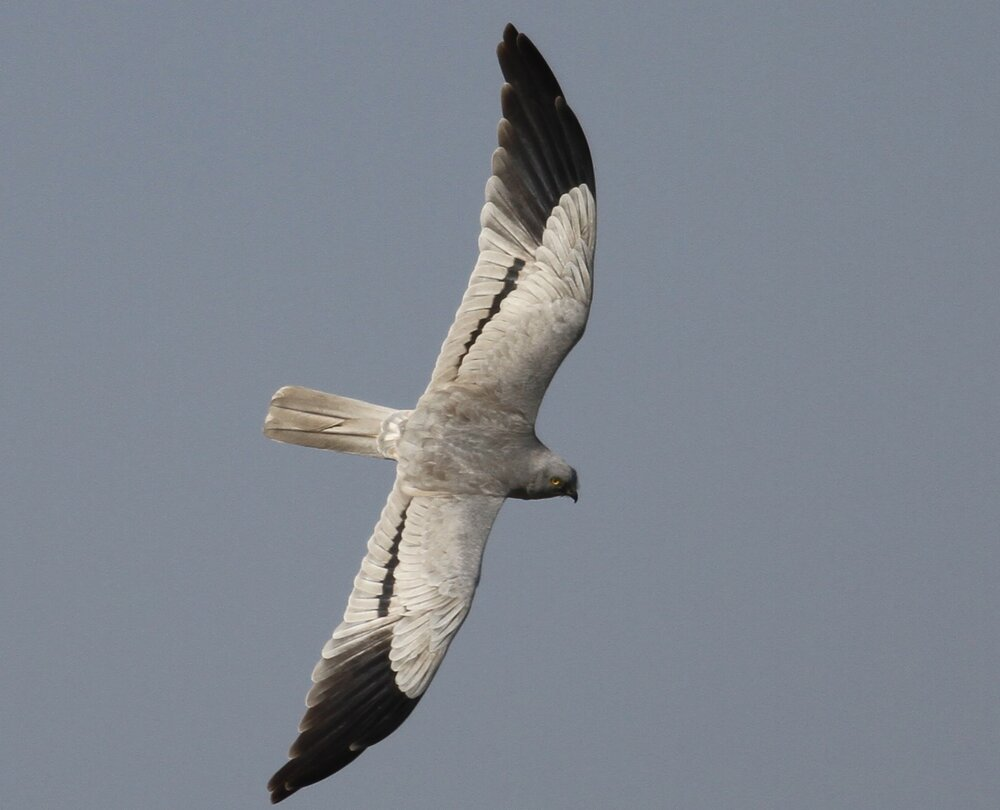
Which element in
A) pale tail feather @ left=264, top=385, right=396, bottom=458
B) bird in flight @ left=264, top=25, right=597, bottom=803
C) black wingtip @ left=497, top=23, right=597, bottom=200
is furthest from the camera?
pale tail feather @ left=264, top=385, right=396, bottom=458

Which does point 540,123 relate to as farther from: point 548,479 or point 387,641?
point 387,641

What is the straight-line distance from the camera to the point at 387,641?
17469 mm

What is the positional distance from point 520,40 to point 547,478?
3636 millimetres

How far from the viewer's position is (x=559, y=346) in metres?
17.8

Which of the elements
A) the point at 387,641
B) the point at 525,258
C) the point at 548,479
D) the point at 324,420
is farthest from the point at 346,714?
the point at 525,258

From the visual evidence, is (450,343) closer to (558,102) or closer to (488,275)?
(488,275)

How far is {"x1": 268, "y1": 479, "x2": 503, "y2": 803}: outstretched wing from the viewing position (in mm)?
17312

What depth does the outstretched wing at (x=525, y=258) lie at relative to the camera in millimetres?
17766

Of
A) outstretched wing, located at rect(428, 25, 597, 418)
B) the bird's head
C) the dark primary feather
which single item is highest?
outstretched wing, located at rect(428, 25, 597, 418)

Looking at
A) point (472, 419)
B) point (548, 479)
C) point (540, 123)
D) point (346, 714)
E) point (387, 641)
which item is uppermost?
point (540, 123)

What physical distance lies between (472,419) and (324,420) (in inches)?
50.1

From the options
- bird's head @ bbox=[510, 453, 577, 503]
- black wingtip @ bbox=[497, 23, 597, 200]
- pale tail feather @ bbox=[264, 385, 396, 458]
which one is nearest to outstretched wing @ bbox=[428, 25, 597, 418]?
black wingtip @ bbox=[497, 23, 597, 200]

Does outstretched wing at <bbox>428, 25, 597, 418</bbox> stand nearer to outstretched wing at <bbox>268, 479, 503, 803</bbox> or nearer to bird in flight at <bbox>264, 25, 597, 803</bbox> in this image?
bird in flight at <bbox>264, 25, 597, 803</bbox>

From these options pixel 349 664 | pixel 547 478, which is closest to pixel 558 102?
pixel 547 478
